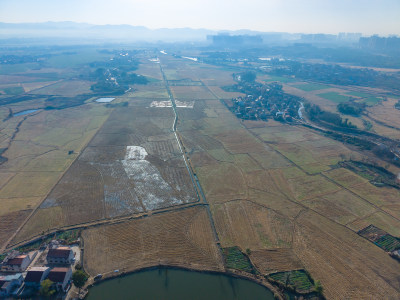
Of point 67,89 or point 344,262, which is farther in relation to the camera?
point 67,89

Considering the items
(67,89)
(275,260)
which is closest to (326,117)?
(275,260)

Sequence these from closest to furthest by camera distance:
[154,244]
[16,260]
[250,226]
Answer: [16,260]
[154,244]
[250,226]

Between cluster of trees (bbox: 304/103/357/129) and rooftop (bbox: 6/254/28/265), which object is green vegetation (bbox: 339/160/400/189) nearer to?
cluster of trees (bbox: 304/103/357/129)

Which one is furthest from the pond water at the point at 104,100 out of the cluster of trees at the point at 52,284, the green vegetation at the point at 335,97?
the green vegetation at the point at 335,97

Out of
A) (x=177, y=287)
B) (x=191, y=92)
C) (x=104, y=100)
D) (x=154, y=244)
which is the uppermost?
(x=191, y=92)

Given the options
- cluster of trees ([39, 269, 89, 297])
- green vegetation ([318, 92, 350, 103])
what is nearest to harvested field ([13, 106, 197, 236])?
cluster of trees ([39, 269, 89, 297])

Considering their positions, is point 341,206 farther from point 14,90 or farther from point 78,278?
point 14,90

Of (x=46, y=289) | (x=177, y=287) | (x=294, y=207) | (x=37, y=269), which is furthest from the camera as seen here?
(x=294, y=207)
